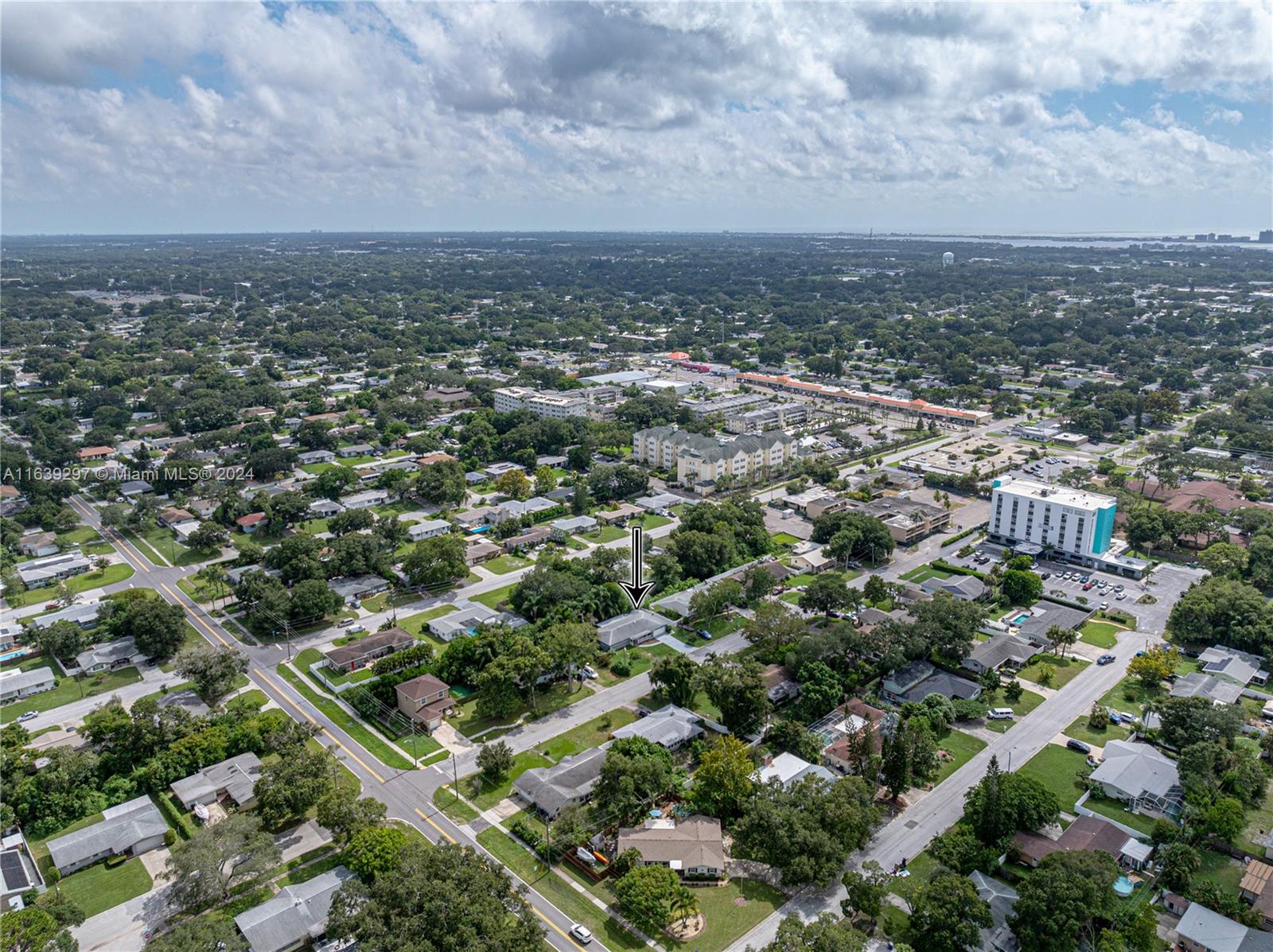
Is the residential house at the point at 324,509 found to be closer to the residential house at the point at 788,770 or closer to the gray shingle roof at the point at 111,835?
the gray shingle roof at the point at 111,835

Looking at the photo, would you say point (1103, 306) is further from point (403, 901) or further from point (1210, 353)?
point (403, 901)

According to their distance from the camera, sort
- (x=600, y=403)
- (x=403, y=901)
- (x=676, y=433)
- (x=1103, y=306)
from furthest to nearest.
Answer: (x=1103, y=306) < (x=600, y=403) < (x=676, y=433) < (x=403, y=901)

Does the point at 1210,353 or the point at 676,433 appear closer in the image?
the point at 676,433

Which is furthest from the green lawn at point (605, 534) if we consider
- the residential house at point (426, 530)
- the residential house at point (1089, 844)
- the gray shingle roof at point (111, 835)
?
the residential house at point (1089, 844)

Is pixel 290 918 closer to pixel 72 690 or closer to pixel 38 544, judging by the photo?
pixel 72 690

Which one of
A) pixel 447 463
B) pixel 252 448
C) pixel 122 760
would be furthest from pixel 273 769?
pixel 252 448

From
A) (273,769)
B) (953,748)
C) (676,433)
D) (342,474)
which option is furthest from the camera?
(676,433)
